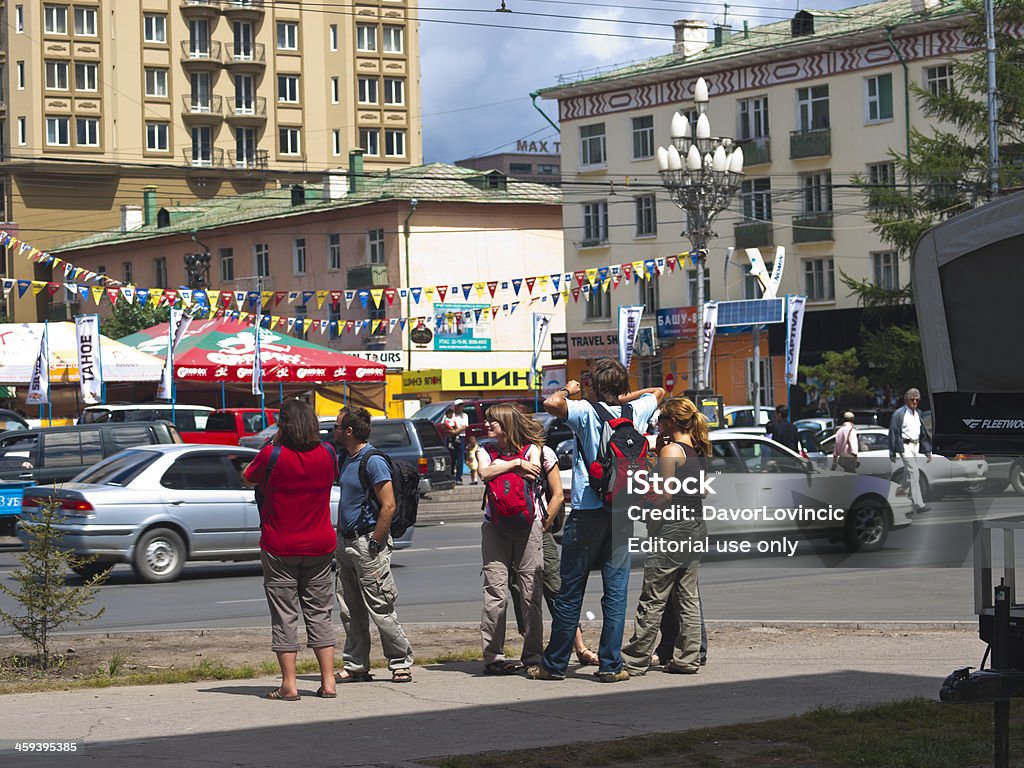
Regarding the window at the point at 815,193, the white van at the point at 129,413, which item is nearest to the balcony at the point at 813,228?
the window at the point at 815,193

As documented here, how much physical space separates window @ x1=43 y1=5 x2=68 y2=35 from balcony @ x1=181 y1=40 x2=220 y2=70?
645 centimetres

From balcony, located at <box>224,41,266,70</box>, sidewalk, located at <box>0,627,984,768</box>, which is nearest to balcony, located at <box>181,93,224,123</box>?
balcony, located at <box>224,41,266,70</box>

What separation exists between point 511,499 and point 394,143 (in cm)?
8604

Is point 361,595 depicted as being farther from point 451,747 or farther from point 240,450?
point 240,450

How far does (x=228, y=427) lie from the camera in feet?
122

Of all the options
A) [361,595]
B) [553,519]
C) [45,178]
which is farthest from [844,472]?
[45,178]

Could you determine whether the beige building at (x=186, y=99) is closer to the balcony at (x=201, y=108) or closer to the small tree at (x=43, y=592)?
the balcony at (x=201, y=108)

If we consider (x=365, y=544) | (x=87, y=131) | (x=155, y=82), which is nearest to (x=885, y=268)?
(x=365, y=544)

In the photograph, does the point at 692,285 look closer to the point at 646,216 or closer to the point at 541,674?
the point at 646,216

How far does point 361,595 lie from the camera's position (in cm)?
1009

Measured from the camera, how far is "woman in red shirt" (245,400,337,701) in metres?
9.34

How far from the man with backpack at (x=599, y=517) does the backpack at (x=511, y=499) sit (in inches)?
12.4

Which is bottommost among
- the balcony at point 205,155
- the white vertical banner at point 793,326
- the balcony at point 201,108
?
the white vertical banner at point 793,326

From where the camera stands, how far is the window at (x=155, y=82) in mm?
89625
